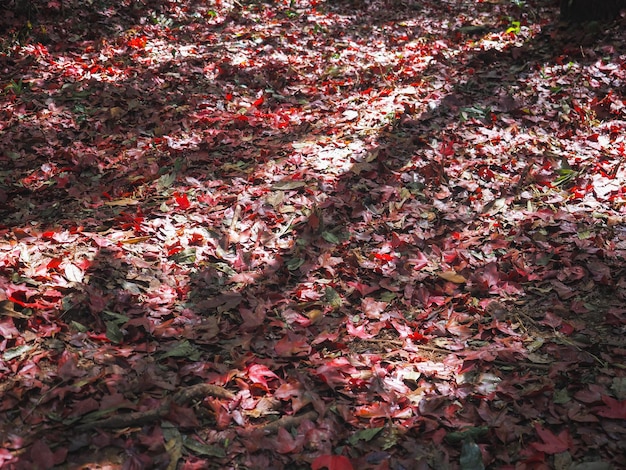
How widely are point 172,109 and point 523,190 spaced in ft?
11.8

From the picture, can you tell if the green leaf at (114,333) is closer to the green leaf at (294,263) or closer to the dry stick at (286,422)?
the dry stick at (286,422)

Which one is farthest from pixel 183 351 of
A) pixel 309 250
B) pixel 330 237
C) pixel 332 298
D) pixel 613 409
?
pixel 613 409

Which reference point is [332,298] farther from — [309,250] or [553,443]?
[553,443]

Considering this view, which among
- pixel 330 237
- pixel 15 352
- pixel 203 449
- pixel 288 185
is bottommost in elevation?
pixel 203 449

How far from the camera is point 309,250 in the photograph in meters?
3.99

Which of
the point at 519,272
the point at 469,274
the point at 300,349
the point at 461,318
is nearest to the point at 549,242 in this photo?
the point at 519,272

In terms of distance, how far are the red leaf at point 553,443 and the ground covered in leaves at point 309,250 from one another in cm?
1

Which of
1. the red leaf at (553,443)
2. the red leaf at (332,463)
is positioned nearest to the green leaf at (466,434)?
the red leaf at (553,443)

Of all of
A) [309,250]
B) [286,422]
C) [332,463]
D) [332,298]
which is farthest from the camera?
[309,250]

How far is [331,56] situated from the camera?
23.4 ft

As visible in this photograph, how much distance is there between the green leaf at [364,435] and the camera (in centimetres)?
262

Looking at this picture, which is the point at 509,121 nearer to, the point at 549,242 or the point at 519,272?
the point at 549,242

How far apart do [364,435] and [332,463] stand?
0.25 meters

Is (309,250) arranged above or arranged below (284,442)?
above
